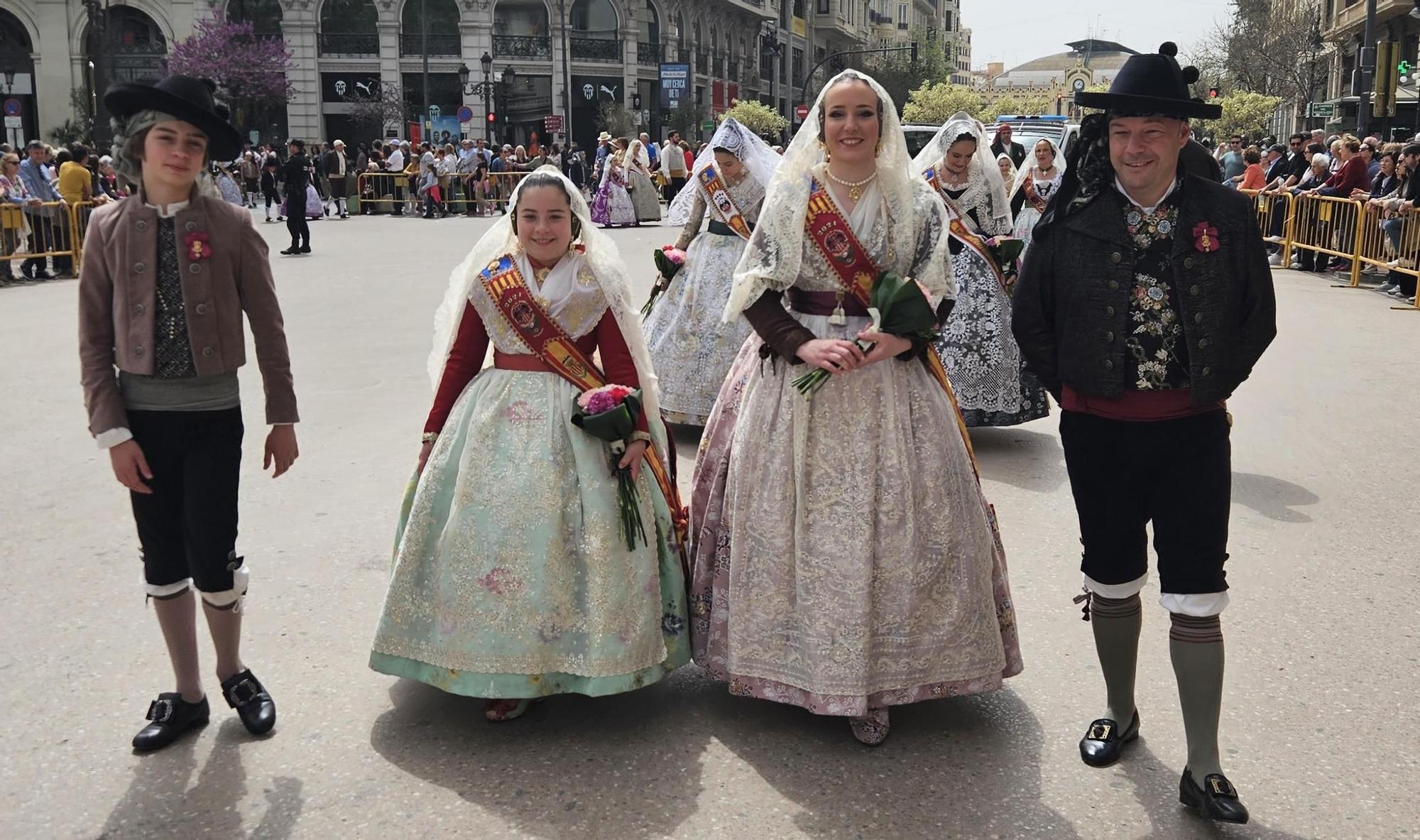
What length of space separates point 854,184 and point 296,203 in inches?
682

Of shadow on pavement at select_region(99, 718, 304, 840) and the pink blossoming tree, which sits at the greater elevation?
the pink blossoming tree

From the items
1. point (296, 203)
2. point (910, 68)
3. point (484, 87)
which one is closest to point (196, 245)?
point (296, 203)

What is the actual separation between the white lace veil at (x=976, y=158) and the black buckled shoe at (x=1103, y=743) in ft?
14.6

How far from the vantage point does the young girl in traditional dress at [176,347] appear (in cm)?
364

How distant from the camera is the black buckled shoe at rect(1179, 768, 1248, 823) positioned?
3.30 m

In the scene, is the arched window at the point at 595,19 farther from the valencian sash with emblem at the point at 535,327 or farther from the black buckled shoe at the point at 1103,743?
the black buckled shoe at the point at 1103,743

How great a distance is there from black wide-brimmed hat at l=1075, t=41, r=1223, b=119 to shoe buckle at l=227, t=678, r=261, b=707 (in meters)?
2.90

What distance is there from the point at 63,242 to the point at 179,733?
622 inches

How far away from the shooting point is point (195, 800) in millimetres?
3529

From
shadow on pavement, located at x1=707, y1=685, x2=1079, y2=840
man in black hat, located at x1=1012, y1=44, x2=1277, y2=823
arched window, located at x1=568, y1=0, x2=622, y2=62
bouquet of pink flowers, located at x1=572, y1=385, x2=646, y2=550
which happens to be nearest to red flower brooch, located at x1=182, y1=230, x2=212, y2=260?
bouquet of pink flowers, located at x1=572, y1=385, x2=646, y2=550

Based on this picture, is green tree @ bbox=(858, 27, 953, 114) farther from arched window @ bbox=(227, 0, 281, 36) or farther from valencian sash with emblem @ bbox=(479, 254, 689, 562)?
valencian sash with emblem @ bbox=(479, 254, 689, 562)

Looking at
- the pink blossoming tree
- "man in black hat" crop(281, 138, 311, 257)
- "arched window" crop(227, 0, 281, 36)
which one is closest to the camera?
"man in black hat" crop(281, 138, 311, 257)

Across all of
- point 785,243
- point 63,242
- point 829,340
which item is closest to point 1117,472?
point 829,340

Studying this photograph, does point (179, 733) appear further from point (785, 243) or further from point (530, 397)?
point (785, 243)
